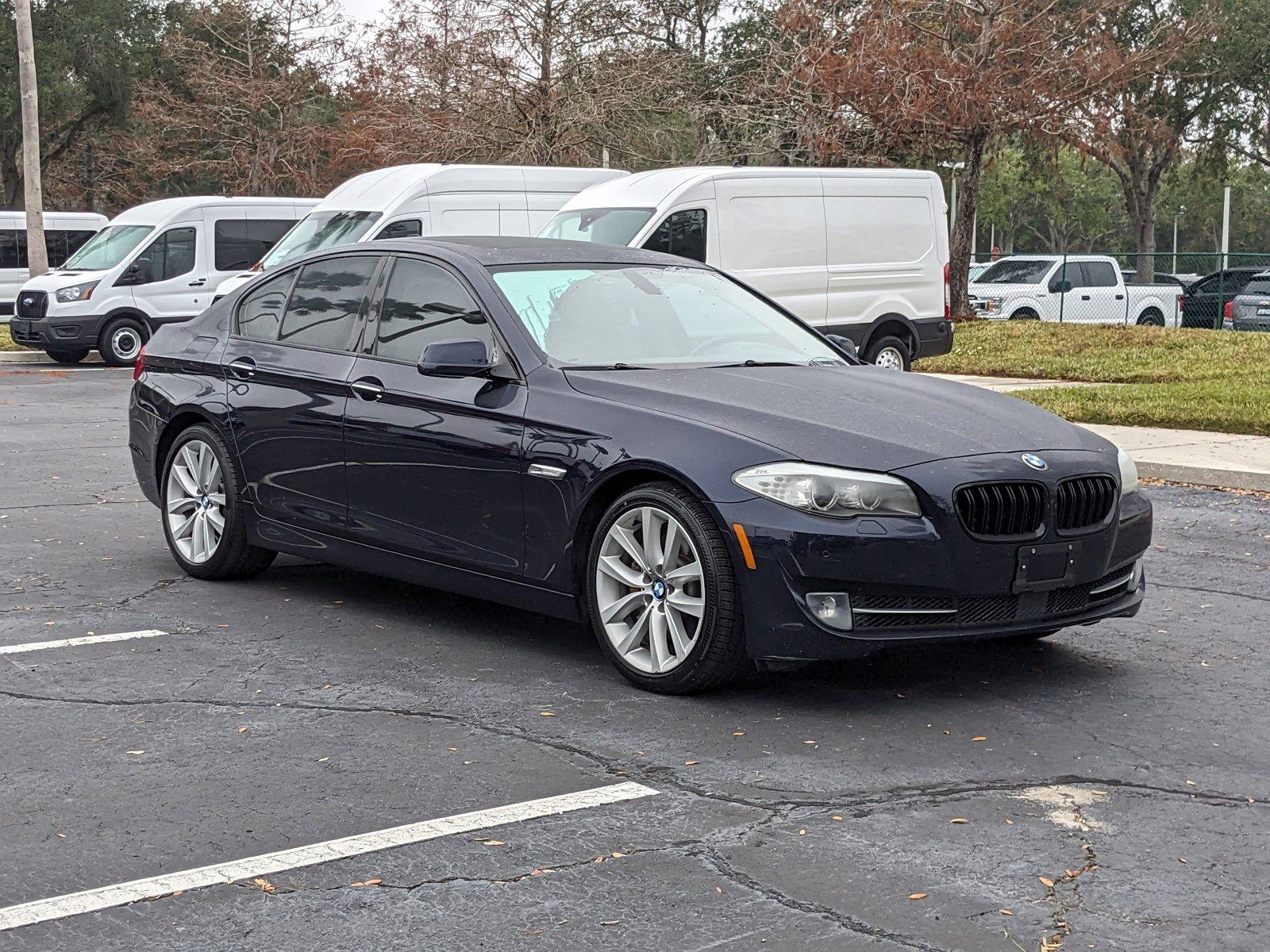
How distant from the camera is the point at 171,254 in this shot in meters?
24.5

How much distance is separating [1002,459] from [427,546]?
228 centimetres

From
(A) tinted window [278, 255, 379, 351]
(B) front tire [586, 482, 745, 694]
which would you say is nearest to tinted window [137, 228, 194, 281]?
(A) tinted window [278, 255, 379, 351]

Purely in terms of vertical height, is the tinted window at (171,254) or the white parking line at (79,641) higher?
the tinted window at (171,254)

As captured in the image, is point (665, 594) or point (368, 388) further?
point (368, 388)

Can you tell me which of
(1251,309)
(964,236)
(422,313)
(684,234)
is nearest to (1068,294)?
(964,236)

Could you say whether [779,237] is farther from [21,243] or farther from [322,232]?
[21,243]

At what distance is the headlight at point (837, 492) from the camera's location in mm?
5461

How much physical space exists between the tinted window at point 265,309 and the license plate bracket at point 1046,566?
3654 millimetres

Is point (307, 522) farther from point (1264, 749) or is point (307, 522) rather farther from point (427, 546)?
point (1264, 749)

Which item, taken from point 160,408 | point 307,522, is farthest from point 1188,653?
point 160,408

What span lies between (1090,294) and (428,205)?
15.1 metres

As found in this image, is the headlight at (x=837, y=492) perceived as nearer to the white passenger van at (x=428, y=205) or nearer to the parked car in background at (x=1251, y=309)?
the white passenger van at (x=428, y=205)

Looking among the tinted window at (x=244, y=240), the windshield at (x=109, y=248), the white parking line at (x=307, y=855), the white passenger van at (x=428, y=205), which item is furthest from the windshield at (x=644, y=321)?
the windshield at (x=109, y=248)

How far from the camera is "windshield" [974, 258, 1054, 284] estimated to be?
30.8 m
